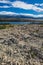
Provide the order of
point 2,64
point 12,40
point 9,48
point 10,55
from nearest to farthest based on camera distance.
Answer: point 2,64
point 10,55
point 9,48
point 12,40

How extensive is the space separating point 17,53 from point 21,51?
1.27ft

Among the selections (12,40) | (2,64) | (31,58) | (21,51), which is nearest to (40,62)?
(31,58)

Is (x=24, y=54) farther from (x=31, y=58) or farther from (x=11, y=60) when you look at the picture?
(x=11, y=60)

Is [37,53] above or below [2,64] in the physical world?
below

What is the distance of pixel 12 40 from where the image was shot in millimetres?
10016

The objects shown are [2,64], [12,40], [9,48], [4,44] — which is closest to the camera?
[2,64]

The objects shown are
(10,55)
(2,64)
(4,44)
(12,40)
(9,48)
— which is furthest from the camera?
(12,40)

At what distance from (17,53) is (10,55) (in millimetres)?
416

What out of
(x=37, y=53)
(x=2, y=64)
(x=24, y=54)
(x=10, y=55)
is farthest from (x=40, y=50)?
(x=2, y=64)

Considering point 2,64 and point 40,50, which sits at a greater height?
point 2,64

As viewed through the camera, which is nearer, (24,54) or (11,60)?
(11,60)

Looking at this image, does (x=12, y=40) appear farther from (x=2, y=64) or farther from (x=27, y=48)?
(x=2, y=64)

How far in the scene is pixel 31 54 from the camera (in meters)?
8.75

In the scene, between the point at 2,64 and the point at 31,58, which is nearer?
the point at 2,64
